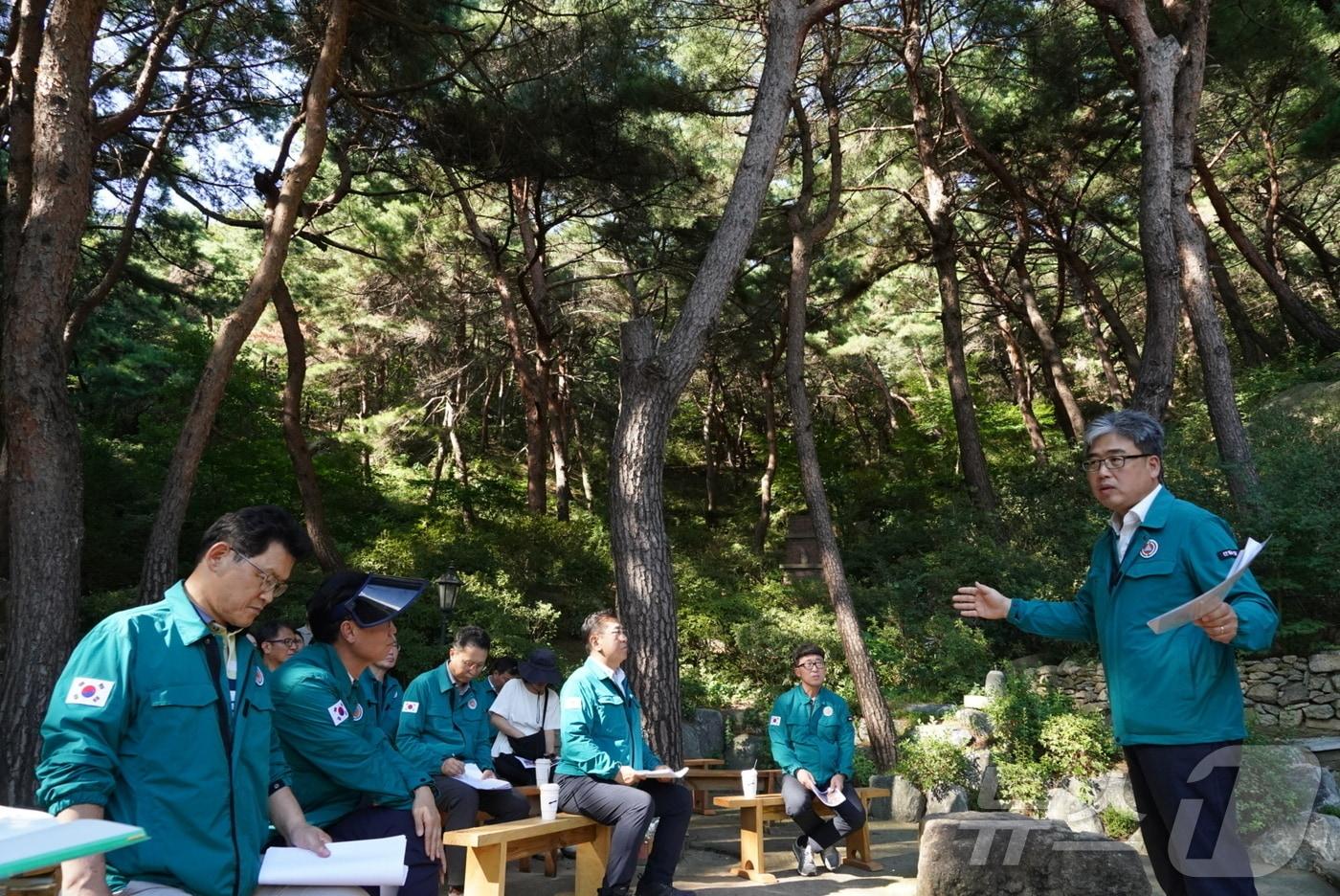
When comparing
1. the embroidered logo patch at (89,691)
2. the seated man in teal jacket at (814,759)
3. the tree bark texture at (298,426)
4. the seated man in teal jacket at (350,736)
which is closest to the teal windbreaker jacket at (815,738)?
the seated man in teal jacket at (814,759)

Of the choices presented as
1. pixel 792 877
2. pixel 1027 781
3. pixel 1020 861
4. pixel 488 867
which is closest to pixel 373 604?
pixel 488 867

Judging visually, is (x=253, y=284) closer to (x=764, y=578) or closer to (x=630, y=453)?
(x=630, y=453)

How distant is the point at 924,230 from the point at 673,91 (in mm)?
6594

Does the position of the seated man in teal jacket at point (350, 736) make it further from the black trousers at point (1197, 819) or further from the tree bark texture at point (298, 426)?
the tree bark texture at point (298, 426)

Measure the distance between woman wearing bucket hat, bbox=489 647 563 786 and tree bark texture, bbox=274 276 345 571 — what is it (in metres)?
5.63

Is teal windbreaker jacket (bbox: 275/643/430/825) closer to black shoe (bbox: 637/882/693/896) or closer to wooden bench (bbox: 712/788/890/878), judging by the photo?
black shoe (bbox: 637/882/693/896)

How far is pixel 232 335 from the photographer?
324 inches

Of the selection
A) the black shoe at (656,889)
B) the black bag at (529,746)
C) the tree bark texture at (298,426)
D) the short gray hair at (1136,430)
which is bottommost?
the black shoe at (656,889)

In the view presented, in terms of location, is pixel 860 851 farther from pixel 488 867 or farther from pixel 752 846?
pixel 488 867

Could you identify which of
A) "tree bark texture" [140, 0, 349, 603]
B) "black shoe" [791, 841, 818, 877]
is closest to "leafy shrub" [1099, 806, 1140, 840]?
"black shoe" [791, 841, 818, 877]

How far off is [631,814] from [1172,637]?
9.16ft

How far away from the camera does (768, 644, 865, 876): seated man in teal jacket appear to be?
19.1 ft

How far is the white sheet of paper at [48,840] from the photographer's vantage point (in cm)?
148

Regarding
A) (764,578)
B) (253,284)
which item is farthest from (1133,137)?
(253,284)
